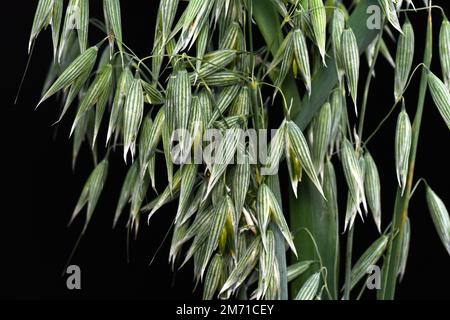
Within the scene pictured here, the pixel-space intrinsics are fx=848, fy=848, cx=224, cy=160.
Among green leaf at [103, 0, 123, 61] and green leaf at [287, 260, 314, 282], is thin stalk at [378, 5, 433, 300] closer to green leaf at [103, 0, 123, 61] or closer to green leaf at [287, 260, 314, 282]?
green leaf at [287, 260, 314, 282]

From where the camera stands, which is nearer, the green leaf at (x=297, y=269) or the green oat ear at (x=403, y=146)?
the green oat ear at (x=403, y=146)

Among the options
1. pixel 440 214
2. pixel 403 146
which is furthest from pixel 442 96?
pixel 440 214

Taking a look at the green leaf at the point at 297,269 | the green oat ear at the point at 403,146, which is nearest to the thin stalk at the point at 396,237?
the green oat ear at the point at 403,146

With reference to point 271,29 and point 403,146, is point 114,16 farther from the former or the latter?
point 403,146

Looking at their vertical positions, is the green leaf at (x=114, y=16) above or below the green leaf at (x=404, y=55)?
above

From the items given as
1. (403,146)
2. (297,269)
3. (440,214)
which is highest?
(403,146)

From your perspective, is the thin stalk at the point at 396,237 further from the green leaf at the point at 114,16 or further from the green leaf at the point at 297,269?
the green leaf at the point at 114,16

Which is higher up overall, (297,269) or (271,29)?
(271,29)

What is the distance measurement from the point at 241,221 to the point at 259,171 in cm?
10

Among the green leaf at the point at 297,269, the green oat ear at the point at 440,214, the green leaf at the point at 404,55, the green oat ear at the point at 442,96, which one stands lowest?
the green leaf at the point at 297,269

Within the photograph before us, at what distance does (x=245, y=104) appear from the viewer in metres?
1.48

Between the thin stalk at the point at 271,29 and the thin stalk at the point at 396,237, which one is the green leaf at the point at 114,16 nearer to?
the thin stalk at the point at 271,29

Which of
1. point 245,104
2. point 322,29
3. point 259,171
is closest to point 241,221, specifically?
point 259,171

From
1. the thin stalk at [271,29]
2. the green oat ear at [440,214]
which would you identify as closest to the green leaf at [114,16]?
the thin stalk at [271,29]
